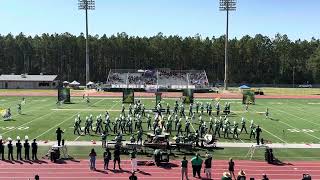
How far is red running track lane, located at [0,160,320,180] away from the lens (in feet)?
64.0

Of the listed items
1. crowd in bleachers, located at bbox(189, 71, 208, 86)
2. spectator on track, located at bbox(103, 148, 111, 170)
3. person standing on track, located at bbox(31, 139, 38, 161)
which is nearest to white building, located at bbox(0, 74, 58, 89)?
crowd in bleachers, located at bbox(189, 71, 208, 86)

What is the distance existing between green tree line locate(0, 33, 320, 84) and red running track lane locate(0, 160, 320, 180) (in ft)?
306

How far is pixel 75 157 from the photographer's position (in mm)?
23109

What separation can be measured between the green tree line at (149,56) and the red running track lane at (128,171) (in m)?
93.4

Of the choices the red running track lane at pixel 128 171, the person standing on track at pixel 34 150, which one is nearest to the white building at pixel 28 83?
the person standing on track at pixel 34 150

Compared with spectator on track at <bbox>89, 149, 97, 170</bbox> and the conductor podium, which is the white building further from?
spectator on track at <bbox>89, 149, 97, 170</bbox>

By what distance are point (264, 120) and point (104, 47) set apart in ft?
262

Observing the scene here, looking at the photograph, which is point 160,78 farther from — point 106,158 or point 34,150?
point 106,158

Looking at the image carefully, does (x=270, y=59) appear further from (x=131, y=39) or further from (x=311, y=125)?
(x=311, y=125)

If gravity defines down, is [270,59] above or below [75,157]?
above

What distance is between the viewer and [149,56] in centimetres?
11531

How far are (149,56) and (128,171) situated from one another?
95.5 m

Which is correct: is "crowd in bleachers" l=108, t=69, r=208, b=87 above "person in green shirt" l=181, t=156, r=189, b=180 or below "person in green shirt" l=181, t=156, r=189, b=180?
above

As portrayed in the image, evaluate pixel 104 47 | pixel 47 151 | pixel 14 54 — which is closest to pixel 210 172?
pixel 47 151
